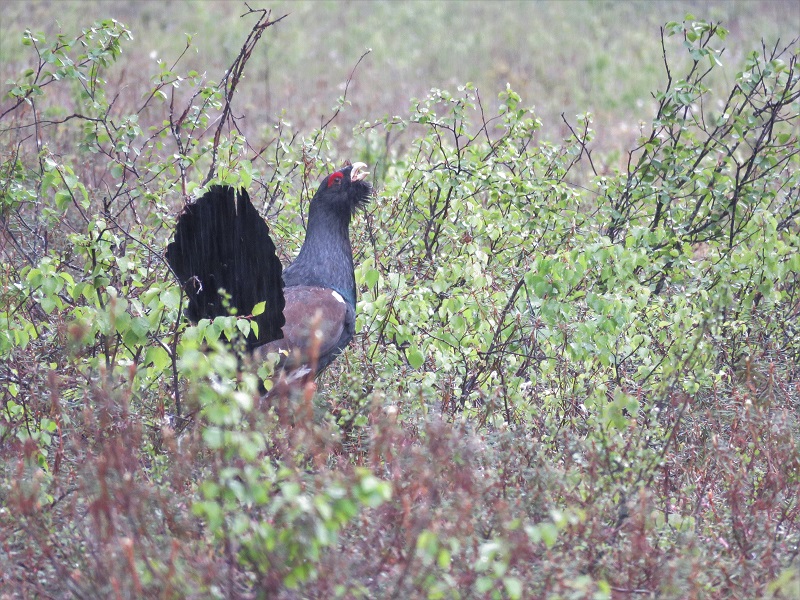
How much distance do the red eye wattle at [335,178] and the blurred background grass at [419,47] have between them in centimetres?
759

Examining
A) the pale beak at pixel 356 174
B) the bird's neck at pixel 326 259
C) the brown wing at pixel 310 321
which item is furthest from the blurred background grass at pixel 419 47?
the brown wing at pixel 310 321

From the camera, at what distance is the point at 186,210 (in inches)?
190

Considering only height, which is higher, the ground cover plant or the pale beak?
the pale beak

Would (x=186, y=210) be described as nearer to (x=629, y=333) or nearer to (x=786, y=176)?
(x=629, y=333)

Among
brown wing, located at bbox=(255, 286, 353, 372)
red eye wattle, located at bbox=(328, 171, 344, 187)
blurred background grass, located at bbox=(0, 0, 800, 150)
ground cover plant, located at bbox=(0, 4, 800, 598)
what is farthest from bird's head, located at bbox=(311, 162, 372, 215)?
blurred background grass, located at bbox=(0, 0, 800, 150)

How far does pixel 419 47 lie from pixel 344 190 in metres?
14.9

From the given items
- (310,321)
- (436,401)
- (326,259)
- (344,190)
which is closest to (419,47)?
(344,190)

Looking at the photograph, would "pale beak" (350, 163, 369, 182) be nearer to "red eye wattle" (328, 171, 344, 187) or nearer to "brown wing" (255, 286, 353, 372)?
"red eye wattle" (328, 171, 344, 187)

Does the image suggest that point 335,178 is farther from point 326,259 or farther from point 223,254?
point 223,254

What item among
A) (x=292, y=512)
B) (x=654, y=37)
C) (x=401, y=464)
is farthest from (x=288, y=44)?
(x=292, y=512)

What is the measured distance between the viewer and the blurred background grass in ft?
51.2

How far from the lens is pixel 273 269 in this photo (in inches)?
201

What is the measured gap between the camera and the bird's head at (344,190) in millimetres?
6207

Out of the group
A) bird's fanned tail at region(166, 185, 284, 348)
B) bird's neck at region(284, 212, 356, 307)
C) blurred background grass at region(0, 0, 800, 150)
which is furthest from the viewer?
blurred background grass at region(0, 0, 800, 150)
